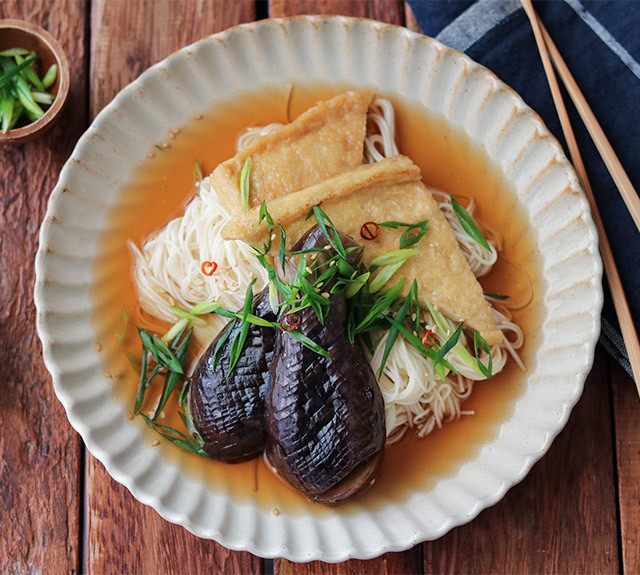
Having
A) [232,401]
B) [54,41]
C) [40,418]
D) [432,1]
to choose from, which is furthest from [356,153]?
[40,418]

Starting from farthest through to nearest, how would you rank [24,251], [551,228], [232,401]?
[24,251]
[551,228]
[232,401]

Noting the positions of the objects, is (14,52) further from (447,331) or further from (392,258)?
(447,331)

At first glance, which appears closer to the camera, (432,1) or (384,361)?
(384,361)

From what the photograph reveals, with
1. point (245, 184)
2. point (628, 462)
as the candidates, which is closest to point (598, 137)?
point (628, 462)

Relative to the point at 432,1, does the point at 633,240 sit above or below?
below

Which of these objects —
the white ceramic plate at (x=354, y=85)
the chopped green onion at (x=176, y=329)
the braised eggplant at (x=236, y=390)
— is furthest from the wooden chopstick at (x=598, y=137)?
the chopped green onion at (x=176, y=329)

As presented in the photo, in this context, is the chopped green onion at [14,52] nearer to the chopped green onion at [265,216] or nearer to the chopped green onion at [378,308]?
the chopped green onion at [265,216]

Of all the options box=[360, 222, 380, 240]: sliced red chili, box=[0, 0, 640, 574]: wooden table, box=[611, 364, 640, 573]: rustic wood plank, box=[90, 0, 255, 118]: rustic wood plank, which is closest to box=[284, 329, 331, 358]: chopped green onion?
box=[360, 222, 380, 240]: sliced red chili

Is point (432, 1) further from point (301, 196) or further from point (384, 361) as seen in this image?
point (384, 361)
